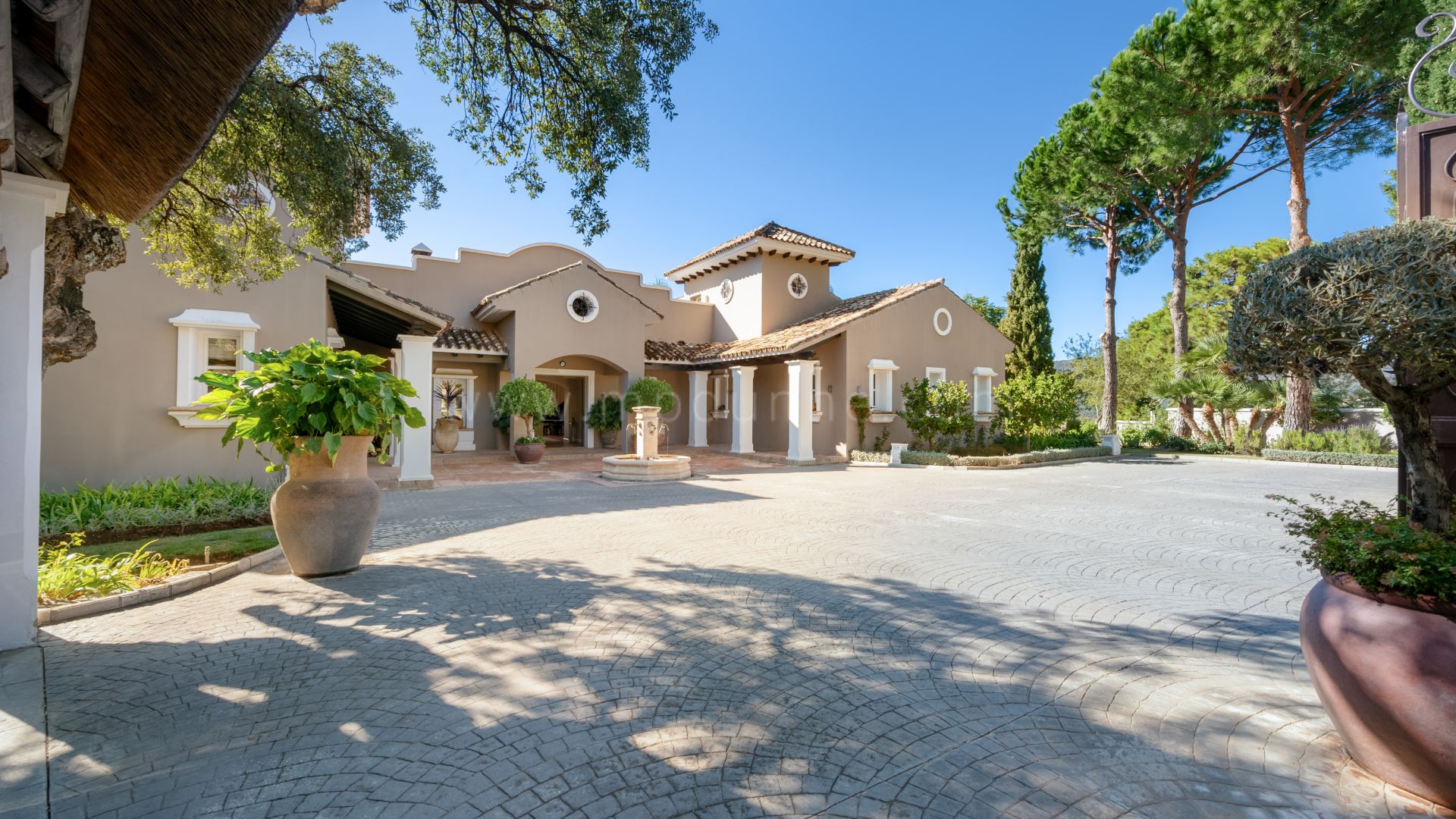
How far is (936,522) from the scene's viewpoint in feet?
28.8

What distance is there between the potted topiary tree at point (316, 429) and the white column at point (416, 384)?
6.45 metres

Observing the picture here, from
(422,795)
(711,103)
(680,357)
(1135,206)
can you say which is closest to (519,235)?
(680,357)

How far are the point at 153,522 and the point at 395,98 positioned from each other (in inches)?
238

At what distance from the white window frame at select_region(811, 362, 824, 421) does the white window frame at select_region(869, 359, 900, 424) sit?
1511mm

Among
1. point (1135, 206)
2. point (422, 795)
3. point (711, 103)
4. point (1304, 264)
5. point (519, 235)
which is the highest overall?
point (1135, 206)

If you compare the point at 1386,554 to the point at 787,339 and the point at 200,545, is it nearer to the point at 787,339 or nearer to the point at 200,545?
the point at 200,545

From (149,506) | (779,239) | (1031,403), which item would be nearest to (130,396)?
(149,506)

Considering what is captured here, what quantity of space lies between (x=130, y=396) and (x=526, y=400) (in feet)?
25.0

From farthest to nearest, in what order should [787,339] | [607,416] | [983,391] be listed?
1. [983,391]
2. [607,416]
3. [787,339]

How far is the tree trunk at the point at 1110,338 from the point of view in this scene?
24531 mm

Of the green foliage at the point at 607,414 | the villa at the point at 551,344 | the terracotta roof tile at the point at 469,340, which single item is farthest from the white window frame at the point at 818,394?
the terracotta roof tile at the point at 469,340

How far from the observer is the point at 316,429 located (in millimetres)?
5477

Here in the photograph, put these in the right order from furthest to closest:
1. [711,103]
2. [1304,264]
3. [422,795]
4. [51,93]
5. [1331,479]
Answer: [1331,479], [711,103], [51,93], [1304,264], [422,795]

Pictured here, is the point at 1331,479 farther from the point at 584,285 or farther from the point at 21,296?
the point at 21,296
